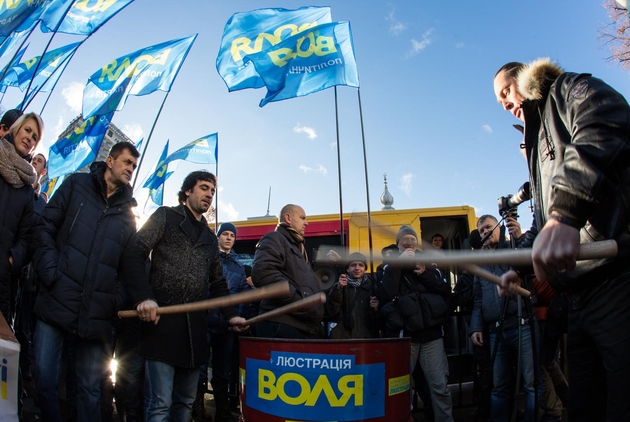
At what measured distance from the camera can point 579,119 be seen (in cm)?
159

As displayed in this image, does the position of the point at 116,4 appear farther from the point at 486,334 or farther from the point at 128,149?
the point at 486,334

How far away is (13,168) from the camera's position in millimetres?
3438

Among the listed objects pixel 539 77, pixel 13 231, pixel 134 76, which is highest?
pixel 134 76

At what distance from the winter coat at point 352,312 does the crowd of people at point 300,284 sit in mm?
19

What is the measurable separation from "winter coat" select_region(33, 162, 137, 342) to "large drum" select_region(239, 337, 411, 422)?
48.9 inches

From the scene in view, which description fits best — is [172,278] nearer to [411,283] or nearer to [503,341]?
[411,283]

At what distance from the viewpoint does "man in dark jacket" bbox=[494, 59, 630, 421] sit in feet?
4.74

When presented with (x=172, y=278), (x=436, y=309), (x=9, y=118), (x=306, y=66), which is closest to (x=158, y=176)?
(x=306, y=66)

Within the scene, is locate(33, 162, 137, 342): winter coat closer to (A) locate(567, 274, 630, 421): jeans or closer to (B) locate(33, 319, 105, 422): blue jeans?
(B) locate(33, 319, 105, 422): blue jeans

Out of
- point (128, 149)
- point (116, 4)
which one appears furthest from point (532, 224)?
point (116, 4)

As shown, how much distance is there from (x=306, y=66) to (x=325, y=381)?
16.7ft

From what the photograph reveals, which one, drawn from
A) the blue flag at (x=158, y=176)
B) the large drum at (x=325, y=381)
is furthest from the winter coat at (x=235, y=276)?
the blue flag at (x=158, y=176)

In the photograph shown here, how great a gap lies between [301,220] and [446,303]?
1751 millimetres

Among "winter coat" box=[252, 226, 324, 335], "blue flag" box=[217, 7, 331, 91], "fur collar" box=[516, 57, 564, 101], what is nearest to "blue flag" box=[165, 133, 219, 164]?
"blue flag" box=[217, 7, 331, 91]
